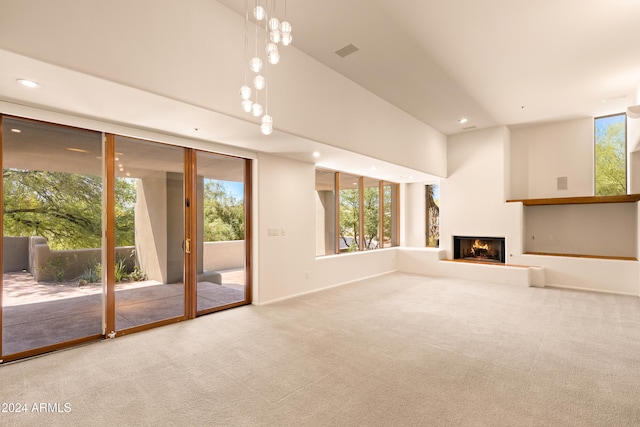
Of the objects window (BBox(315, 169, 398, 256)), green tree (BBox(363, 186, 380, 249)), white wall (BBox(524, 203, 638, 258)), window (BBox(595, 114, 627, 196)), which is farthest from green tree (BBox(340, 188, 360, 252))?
window (BBox(595, 114, 627, 196))

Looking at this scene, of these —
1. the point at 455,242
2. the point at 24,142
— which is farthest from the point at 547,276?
the point at 24,142

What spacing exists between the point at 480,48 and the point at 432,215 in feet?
18.3

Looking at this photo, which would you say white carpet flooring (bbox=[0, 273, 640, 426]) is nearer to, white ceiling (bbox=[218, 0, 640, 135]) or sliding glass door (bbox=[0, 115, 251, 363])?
sliding glass door (bbox=[0, 115, 251, 363])

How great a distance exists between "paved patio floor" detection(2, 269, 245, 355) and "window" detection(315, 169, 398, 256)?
3303 mm

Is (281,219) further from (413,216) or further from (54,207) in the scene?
(413,216)

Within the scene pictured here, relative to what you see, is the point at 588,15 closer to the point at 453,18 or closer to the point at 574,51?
the point at 574,51

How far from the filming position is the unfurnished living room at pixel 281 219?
2389 millimetres

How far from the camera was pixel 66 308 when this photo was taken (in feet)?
11.7

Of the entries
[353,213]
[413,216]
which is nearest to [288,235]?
[353,213]

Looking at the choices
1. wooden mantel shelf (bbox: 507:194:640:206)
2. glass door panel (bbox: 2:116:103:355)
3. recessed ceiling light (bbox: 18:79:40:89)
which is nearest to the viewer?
recessed ceiling light (bbox: 18:79:40:89)

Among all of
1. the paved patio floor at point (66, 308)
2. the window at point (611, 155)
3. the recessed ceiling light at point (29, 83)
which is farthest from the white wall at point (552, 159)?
the recessed ceiling light at point (29, 83)

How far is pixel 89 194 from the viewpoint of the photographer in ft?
11.9

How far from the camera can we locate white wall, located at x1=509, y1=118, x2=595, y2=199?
6945 mm

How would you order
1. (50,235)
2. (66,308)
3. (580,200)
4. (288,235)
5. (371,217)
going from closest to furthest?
(50,235), (66,308), (288,235), (580,200), (371,217)
